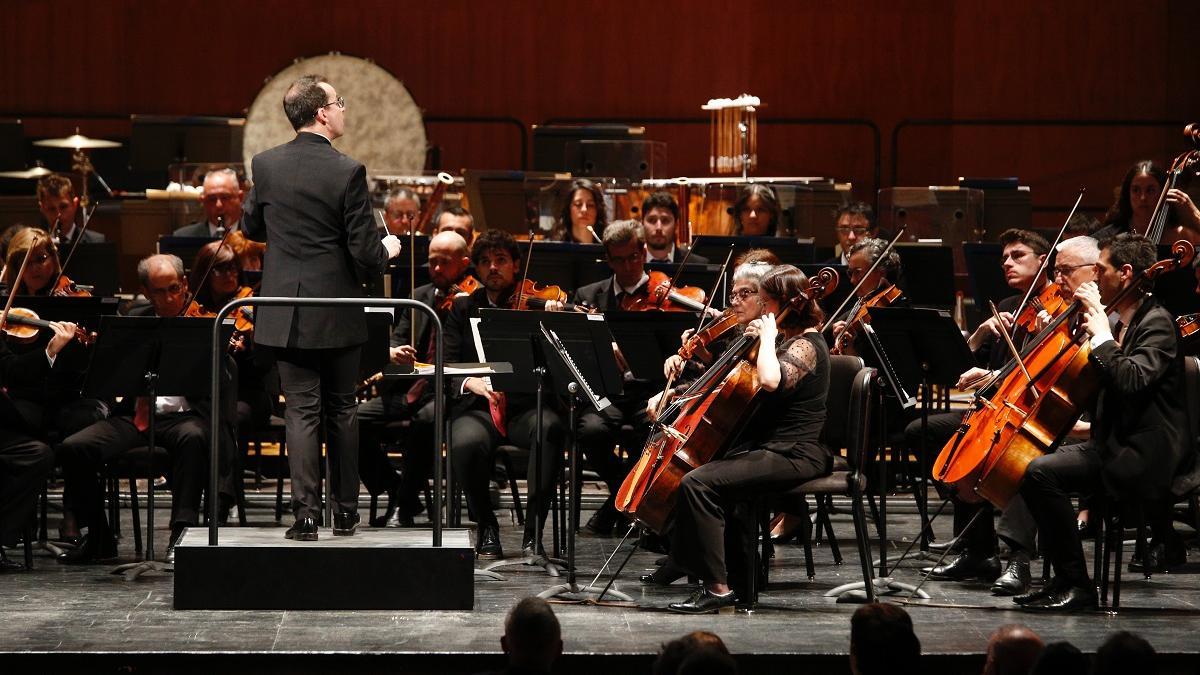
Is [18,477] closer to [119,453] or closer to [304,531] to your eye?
[119,453]

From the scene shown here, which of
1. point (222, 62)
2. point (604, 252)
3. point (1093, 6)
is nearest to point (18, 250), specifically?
point (604, 252)

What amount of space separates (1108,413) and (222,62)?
26.5 ft

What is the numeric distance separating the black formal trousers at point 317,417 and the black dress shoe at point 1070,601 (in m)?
2.14

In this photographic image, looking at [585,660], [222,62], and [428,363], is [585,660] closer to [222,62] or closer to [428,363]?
[428,363]

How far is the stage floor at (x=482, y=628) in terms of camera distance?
4227 millimetres

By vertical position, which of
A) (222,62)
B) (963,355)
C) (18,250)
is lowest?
(963,355)

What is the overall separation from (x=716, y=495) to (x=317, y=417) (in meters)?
1.24

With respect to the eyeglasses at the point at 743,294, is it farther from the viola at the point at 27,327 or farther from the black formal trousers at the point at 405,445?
the viola at the point at 27,327

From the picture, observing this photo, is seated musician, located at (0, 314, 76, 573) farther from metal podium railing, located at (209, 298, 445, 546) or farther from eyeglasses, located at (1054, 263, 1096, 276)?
eyeglasses, located at (1054, 263, 1096, 276)

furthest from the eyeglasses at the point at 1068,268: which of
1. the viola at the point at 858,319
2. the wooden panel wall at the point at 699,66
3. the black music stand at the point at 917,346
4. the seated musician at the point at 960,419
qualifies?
the wooden panel wall at the point at 699,66

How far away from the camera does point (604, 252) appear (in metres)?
6.62

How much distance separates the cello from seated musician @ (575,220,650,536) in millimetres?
944

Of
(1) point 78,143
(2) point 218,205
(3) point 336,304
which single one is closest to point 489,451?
(3) point 336,304

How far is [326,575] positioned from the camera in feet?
14.6
